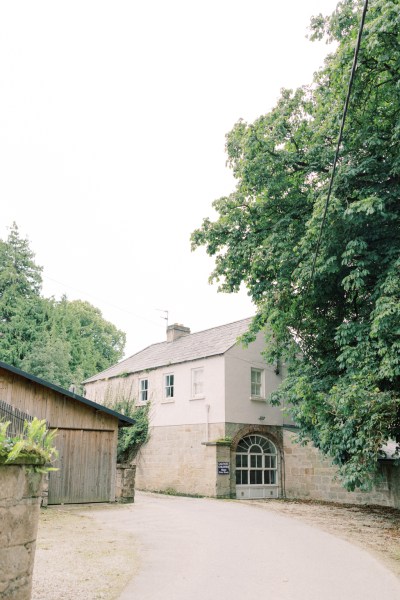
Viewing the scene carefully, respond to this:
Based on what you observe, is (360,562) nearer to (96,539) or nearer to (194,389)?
(96,539)

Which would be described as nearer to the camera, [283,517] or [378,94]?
[378,94]

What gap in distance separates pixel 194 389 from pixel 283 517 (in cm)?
930

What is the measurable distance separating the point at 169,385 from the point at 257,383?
4457mm

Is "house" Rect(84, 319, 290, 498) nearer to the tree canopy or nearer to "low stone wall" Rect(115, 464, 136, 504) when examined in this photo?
"low stone wall" Rect(115, 464, 136, 504)

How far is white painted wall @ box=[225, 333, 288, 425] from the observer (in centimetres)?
2233

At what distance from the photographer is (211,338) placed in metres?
25.7

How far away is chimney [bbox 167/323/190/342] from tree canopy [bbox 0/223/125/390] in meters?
12.4

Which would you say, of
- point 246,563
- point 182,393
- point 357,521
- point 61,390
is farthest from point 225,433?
point 246,563

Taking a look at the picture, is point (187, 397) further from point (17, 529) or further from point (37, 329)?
point (37, 329)

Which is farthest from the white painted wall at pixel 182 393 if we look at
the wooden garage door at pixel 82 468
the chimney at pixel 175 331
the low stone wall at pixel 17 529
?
the low stone wall at pixel 17 529

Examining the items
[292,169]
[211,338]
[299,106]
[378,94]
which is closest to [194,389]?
[211,338]

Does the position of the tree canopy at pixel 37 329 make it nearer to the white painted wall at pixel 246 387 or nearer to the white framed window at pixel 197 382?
the white framed window at pixel 197 382

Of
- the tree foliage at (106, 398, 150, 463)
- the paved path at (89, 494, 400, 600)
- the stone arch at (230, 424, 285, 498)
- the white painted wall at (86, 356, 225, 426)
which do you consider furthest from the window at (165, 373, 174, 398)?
the paved path at (89, 494, 400, 600)

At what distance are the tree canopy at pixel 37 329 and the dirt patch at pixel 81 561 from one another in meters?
28.7
